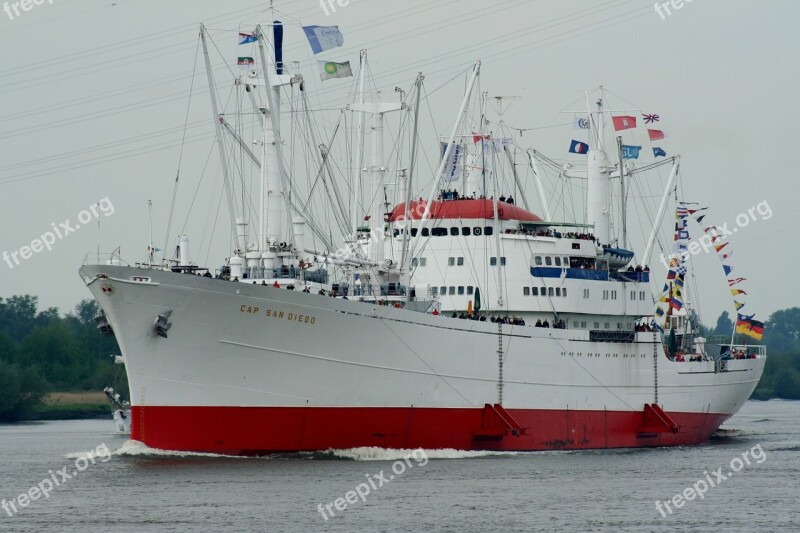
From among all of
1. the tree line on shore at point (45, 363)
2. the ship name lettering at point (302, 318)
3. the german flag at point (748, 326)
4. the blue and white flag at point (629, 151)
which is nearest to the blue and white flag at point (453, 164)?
the blue and white flag at point (629, 151)

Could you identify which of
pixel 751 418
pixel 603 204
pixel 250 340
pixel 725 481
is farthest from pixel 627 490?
pixel 751 418

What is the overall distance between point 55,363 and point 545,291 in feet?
209

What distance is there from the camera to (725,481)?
47031 millimetres

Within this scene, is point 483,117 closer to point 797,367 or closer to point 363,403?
point 363,403

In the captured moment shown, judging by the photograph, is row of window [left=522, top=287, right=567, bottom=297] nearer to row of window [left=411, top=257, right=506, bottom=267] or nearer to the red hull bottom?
row of window [left=411, top=257, right=506, bottom=267]

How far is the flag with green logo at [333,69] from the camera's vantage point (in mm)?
50281

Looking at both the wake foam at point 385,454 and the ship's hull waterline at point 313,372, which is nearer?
the ship's hull waterline at point 313,372

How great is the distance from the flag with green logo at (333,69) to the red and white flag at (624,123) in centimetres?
2018

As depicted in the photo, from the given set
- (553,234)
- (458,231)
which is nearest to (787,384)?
(553,234)

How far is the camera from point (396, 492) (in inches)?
1640

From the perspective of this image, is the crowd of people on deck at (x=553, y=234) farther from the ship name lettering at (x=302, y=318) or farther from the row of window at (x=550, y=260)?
the ship name lettering at (x=302, y=318)

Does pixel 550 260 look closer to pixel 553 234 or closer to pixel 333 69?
pixel 553 234

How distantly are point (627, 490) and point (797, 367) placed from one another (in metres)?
126

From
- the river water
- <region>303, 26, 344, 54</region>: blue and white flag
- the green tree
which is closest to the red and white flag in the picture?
the river water
